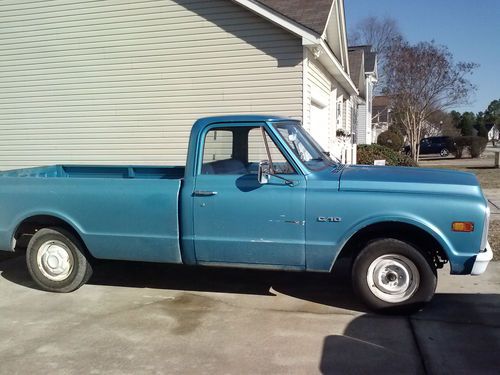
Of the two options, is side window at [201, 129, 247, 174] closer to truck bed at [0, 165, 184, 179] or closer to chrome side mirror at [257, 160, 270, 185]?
chrome side mirror at [257, 160, 270, 185]

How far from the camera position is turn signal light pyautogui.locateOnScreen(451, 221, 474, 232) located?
4309mm

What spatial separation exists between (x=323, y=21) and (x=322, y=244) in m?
5.72

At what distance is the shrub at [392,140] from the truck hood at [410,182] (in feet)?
99.5

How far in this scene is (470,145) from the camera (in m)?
33.7

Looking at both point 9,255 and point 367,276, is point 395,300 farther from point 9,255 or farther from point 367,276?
point 9,255

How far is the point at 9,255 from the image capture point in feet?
23.8

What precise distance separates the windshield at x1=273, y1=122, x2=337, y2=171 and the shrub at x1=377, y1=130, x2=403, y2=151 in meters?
30.1

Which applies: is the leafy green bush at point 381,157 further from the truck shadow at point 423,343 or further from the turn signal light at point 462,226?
the turn signal light at point 462,226

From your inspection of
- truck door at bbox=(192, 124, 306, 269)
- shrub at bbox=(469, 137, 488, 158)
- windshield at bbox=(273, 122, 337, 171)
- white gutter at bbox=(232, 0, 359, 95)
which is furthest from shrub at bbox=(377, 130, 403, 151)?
truck door at bbox=(192, 124, 306, 269)

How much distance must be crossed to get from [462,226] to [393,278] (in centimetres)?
78

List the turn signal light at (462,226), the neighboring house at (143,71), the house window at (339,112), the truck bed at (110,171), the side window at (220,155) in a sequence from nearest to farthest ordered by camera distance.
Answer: the turn signal light at (462,226) < the side window at (220,155) < the truck bed at (110,171) < the neighboring house at (143,71) < the house window at (339,112)

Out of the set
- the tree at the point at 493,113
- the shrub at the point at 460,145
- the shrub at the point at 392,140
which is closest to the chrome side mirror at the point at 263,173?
the shrub at the point at 392,140

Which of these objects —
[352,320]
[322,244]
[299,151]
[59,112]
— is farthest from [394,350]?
[59,112]

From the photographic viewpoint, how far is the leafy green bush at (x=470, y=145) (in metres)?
33.2
